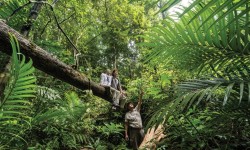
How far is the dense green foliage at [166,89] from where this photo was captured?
1590mm

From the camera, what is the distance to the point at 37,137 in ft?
16.5

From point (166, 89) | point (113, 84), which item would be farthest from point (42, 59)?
point (113, 84)

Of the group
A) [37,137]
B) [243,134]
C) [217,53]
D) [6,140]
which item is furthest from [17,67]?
[37,137]

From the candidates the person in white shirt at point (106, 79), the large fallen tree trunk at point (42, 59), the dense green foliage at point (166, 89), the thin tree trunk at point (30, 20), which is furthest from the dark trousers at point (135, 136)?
the thin tree trunk at point (30, 20)

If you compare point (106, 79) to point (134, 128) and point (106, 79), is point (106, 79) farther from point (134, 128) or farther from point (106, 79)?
point (134, 128)

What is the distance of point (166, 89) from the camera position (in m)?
2.89

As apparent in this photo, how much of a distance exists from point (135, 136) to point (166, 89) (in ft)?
14.8

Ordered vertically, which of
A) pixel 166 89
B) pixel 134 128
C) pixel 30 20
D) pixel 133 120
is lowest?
pixel 134 128

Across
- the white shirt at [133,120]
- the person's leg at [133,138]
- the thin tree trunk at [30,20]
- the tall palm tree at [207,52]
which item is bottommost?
the person's leg at [133,138]

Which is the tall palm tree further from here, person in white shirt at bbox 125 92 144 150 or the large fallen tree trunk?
person in white shirt at bbox 125 92 144 150

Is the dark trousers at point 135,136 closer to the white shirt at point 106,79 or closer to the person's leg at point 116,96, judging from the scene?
the person's leg at point 116,96

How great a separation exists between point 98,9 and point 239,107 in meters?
13.4

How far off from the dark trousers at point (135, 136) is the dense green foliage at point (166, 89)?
24cm

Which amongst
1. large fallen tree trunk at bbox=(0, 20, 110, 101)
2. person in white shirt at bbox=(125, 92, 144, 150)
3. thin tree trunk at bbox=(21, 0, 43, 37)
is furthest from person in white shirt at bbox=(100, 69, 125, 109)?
thin tree trunk at bbox=(21, 0, 43, 37)
